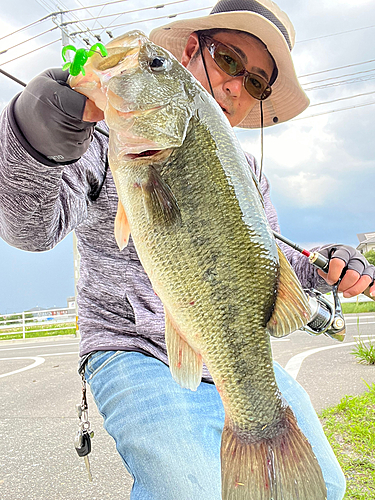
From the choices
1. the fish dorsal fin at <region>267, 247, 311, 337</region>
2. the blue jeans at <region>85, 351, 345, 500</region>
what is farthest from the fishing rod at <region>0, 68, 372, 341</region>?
the fish dorsal fin at <region>267, 247, 311, 337</region>

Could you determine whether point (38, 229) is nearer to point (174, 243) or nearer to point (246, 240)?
point (174, 243)

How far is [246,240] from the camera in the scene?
1.29 m

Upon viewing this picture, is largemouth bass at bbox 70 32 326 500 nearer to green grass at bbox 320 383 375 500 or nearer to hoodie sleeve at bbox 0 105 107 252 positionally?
hoodie sleeve at bbox 0 105 107 252

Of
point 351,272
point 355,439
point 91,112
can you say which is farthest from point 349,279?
point 355,439

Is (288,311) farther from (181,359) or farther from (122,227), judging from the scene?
(122,227)

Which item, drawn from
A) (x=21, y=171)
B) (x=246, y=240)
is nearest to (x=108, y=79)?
(x=21, y=171)

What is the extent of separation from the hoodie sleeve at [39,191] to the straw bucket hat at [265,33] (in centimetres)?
82

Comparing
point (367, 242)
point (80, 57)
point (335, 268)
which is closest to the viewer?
point (80, 57)

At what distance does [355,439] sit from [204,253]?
3204mm

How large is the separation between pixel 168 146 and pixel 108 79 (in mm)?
246

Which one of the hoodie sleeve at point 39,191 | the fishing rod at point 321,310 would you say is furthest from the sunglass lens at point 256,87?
the hoodie sleeve at point 39,191

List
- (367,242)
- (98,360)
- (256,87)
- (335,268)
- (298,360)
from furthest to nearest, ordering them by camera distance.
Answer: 1. (367,242)
2. (298,360)
3. (256,87)
4. (335,268)
5. (98,360)

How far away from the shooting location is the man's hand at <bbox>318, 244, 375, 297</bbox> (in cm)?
206

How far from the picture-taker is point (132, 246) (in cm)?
201
